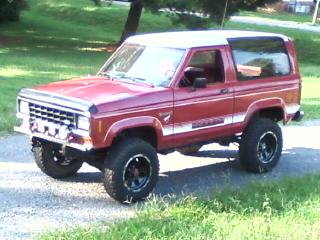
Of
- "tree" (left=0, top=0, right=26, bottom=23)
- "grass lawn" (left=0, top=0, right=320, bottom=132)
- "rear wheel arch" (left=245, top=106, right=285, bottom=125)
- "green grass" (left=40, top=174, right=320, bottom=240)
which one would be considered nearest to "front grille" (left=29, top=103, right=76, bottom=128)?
"green grass" (left=40, top=174, right=320, bottom=240)

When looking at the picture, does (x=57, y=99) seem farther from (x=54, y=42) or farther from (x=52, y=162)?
(x=54, y=42)

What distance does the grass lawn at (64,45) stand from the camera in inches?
644

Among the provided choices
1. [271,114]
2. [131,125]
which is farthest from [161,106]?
[271,114]

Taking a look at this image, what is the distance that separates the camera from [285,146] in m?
10.2

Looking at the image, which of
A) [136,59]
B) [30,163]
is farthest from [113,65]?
[30,163]

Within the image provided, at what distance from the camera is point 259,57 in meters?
8.50

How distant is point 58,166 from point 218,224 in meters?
2.64

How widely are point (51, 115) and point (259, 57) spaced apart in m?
2.97

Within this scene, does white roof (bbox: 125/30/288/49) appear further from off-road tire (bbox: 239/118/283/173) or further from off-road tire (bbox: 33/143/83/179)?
off-road tire (bbox: 33/143/83/179)

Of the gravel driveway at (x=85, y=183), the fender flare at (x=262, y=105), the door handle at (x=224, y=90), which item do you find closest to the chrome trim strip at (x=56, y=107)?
the gravel driveway at (x=85, y=183)

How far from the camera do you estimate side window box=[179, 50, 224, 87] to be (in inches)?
300

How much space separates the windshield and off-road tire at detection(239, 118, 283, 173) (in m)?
1.48

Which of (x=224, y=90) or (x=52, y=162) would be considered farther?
(x=224, y=90)

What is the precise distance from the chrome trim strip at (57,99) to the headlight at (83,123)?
0.32 ft
